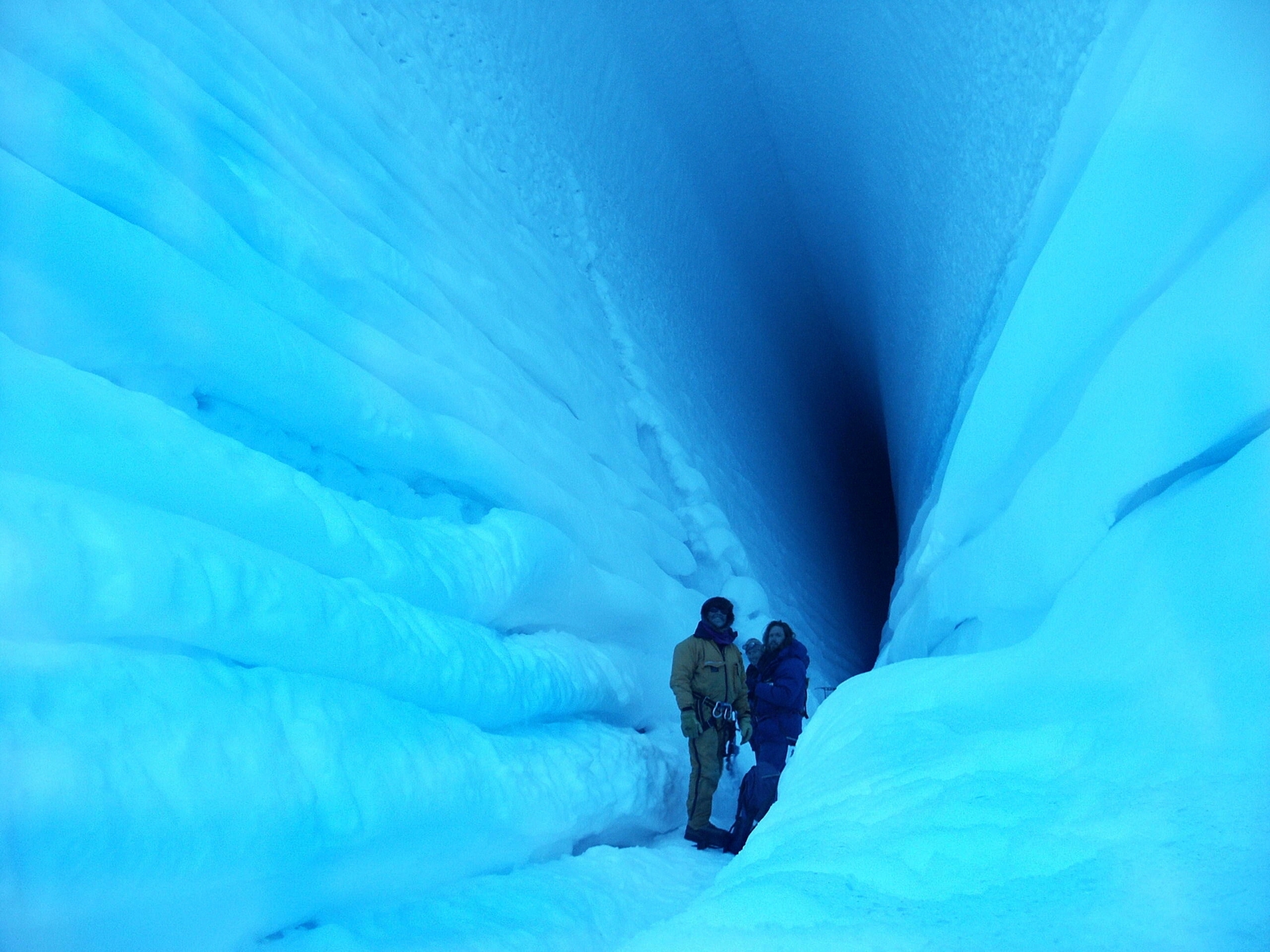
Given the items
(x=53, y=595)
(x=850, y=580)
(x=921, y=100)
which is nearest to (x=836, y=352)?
(x=850, y=580)

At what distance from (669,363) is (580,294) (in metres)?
0.92

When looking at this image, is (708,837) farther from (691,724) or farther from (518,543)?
(518,543)

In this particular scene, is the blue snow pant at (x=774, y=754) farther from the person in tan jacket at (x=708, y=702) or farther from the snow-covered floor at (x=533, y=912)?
the snow-covered floor at (x=533, y=912)

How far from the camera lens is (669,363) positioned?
5.64m

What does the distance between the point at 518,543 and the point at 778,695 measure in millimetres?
1066

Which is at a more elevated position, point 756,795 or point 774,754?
point 774,754

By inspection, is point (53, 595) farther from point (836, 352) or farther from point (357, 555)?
point (836, 352)

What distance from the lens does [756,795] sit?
112 inches

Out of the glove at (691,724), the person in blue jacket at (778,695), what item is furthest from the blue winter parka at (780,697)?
the glove at (691,724)

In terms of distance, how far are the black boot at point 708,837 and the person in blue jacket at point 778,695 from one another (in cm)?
28

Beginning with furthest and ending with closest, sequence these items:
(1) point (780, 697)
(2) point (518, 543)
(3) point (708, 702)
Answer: (1) point (780, 697) → (3) point (708, 702) → (2) point (518, 543)

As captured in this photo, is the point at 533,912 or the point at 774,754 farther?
the point at 774,754

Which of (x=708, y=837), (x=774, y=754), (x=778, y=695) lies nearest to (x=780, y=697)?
(x=778, y=695)

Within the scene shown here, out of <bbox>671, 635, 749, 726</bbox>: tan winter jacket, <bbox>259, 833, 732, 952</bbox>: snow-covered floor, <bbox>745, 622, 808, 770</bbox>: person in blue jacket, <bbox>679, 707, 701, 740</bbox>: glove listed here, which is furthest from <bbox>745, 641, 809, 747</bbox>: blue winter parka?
<bbox>259, 833, 732, 952</bbox>: snow-covered floor
